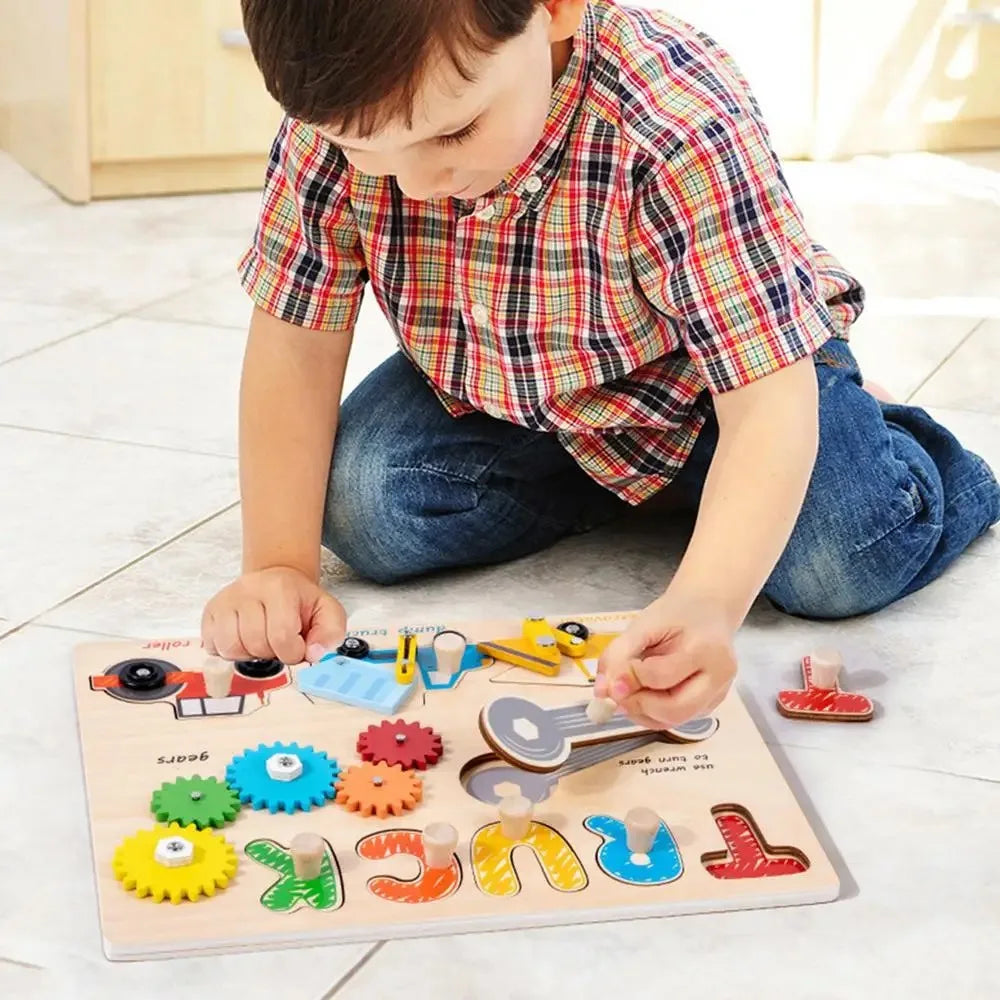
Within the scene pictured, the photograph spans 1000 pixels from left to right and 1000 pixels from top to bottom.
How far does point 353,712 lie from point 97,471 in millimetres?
446

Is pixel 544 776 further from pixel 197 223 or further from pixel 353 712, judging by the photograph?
pixel 197 223

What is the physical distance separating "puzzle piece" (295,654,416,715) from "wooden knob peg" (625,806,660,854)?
0.17 m

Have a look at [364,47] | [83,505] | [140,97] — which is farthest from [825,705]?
[140,97]

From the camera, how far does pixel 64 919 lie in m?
0.75

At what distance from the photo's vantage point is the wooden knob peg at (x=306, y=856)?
2.47 ft

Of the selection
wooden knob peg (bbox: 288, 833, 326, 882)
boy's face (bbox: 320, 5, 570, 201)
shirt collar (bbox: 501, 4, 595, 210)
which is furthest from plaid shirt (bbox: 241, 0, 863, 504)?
wooden knob peg (bbox: 288, 833, 326, 882)

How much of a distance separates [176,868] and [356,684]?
19cm

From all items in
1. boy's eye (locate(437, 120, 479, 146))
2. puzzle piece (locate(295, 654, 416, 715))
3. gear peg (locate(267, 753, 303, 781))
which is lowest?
puzzle piece (locate(295, 654, 416, 715))

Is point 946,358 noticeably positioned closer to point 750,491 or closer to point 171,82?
point 750,491

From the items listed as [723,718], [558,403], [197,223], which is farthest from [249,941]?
[197,223]

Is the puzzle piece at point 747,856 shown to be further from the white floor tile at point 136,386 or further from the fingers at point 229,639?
the white floor tile at point 136,386

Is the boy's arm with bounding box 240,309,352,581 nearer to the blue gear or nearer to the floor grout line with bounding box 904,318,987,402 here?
the blue gear

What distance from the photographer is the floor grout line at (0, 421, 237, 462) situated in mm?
1309

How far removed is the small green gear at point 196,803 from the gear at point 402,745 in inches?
3.0
